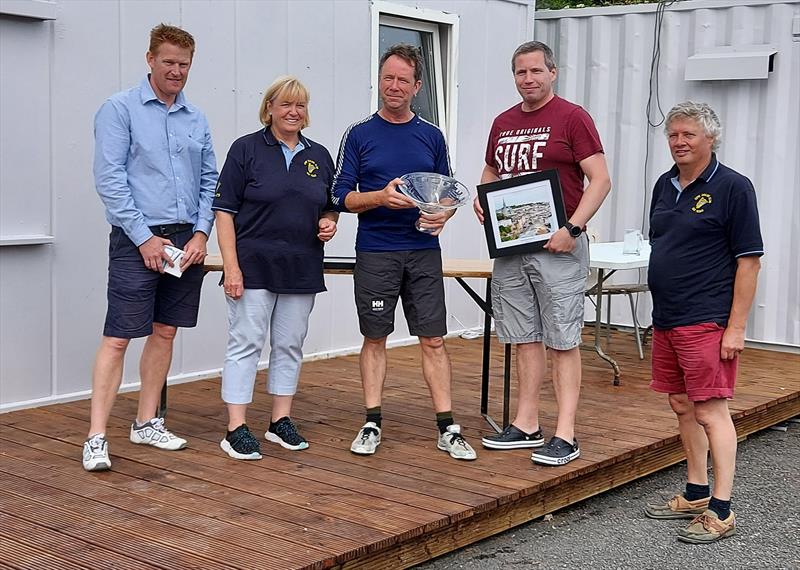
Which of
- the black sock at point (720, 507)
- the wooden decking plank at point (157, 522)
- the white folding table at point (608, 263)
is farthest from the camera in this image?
the white folding table at point (608, 263)

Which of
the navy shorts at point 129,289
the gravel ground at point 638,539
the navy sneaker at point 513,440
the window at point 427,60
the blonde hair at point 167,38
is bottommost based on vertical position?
the gravel ground at point 638,539

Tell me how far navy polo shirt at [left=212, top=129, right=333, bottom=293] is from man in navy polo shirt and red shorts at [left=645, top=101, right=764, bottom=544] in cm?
134

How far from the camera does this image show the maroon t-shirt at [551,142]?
13.6 feet

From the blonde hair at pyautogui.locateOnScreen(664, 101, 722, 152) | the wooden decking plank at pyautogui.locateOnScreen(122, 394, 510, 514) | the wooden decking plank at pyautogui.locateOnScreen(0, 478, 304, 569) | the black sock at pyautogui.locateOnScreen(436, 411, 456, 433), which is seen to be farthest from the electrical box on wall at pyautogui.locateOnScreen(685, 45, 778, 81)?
the wooden decking plank at pyautogui.locateOnScreen(0, 478, 304, 569)

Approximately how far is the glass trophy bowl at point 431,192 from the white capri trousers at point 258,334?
0.62 m

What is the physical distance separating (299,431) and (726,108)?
4.33 m

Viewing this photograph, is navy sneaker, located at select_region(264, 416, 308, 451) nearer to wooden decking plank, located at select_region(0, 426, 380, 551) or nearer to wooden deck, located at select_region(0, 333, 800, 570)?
wooden deck, located at select_region(0, 333, 800, 570)

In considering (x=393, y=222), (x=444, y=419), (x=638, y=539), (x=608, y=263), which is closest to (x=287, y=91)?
(x=393, y=222)

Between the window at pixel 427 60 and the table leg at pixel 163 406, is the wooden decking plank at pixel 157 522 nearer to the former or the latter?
the table leg at pixel 163 406

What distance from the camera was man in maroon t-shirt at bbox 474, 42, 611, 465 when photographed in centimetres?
416

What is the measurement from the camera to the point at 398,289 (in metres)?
4.29

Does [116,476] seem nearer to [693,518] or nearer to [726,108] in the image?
[693,518]

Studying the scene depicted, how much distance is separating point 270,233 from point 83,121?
148 cm

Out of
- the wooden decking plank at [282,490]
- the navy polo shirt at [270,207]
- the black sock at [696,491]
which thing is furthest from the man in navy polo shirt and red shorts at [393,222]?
the black sock at [696,491]
